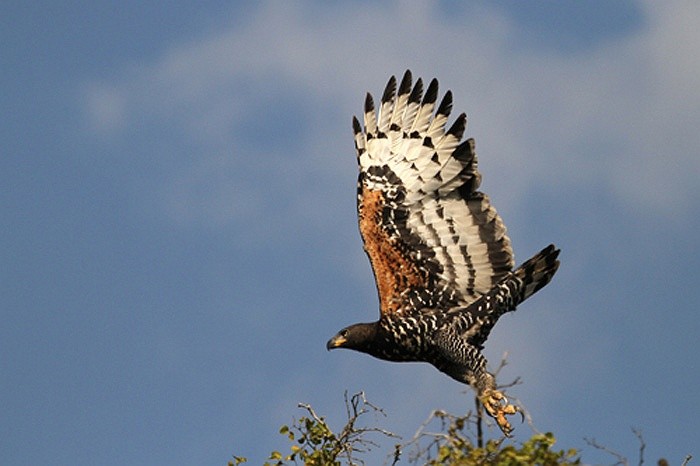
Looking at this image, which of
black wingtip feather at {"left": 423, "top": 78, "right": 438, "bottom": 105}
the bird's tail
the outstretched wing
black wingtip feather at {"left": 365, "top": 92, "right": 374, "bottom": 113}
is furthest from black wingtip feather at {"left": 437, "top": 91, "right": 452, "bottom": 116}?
the bird's tail

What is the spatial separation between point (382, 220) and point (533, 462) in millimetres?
5824

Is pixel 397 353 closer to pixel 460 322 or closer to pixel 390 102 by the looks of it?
pixel 460 322

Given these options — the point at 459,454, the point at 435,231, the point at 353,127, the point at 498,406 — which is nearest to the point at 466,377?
the point at 498,406

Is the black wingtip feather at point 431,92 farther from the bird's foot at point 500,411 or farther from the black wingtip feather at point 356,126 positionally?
the bird's foot at point 500,411

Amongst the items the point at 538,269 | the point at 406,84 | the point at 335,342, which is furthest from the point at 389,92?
the point at 335,342

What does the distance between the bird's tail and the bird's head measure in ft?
4.61

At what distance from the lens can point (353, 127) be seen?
1250 cm

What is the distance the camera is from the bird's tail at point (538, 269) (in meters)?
12.2

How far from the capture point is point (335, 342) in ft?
41.2

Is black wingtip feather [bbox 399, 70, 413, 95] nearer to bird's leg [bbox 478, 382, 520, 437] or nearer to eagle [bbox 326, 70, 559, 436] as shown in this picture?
eagle [bbox 326, 70, 559, 436]

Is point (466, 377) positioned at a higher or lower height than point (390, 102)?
lower

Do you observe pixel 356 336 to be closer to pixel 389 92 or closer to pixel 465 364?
pixel 465 364

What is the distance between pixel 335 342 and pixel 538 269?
6.52ft

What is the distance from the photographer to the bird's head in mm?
12328
